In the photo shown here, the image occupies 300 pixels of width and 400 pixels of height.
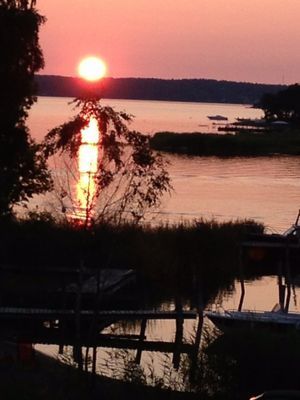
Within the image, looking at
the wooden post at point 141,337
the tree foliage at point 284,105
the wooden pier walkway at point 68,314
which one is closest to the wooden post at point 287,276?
the wooden pier walkway at point 68,314

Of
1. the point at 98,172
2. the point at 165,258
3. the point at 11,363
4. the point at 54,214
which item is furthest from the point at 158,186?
the point at 54,214

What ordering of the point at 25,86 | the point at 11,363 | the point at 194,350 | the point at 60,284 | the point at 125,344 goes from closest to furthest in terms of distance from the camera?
the point at 194,350, the point at 11,363, the point at 125,344, the point at 60,284, the point at 25,86

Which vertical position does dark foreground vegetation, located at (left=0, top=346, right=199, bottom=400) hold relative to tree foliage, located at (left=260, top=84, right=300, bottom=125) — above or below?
below

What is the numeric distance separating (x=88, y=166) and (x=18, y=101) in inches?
464

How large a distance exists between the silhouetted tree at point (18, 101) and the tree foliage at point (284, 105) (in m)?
119

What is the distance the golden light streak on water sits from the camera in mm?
21016

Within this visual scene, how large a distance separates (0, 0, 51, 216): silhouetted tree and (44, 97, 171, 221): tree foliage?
9.93 metres

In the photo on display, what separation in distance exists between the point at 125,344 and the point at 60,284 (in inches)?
303

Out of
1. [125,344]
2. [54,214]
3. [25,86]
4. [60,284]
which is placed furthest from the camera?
[54,214]

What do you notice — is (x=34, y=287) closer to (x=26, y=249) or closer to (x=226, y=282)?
(x=26, y=249)

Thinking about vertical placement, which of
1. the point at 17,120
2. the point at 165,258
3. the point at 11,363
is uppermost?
the point at 17,120

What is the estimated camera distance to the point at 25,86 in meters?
34.6

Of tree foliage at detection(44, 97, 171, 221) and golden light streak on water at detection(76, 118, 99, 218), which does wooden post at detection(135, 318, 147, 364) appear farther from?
golden light streak on water at detection(76, 118, 99, 218)

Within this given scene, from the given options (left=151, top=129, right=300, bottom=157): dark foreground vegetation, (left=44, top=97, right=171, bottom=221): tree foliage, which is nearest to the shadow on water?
(left=44, top=97, right=171, bottom=221): tree foliage
